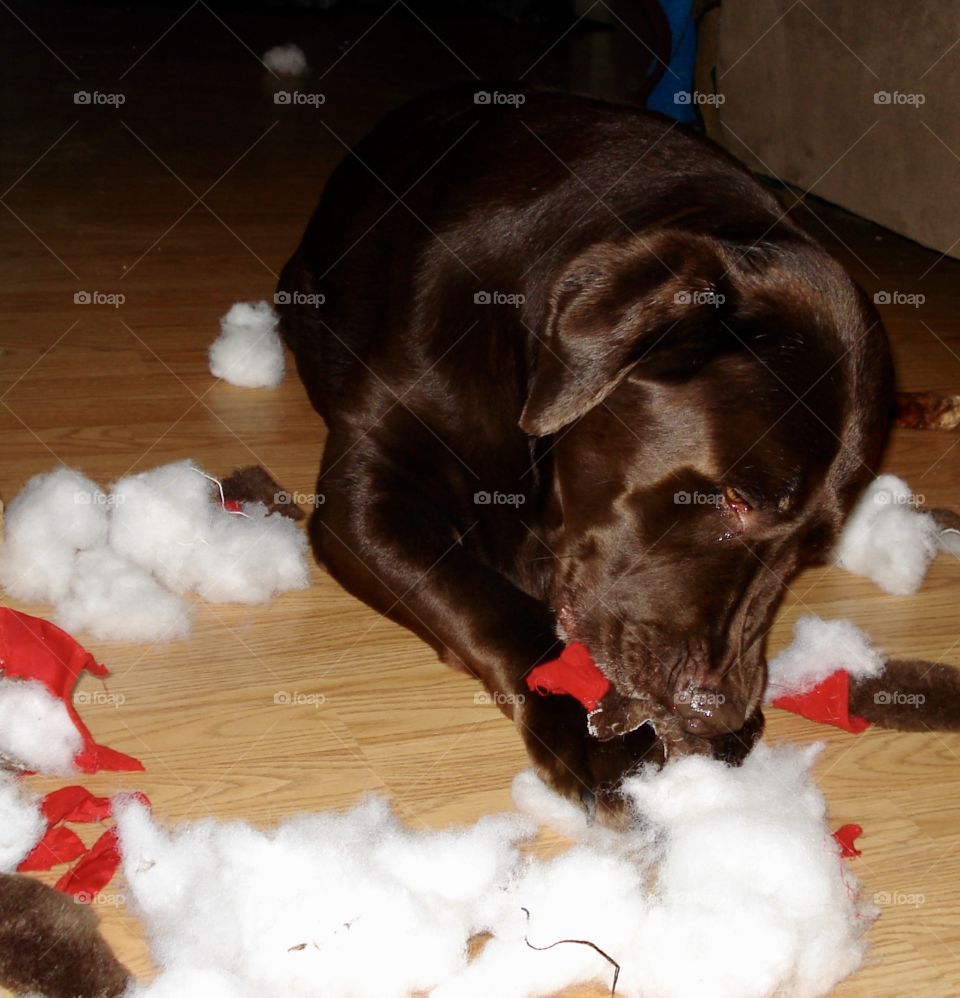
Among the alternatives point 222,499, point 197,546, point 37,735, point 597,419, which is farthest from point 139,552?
point 597,419

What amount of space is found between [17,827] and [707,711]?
0.92 meters

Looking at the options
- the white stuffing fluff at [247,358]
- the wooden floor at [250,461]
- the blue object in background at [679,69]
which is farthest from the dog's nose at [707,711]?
the blue object in background at [679,69]

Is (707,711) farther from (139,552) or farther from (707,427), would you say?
(139,552)

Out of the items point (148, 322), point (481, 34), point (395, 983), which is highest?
point (395, 983)

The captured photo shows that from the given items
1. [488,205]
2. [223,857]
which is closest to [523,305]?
[488,205]

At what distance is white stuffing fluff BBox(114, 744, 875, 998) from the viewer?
1.37 metres

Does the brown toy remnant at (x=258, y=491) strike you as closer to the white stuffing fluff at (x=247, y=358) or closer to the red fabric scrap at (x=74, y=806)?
the white stuffing fluff at (x=247, y=358)

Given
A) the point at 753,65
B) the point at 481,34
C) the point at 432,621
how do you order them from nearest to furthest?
1. the point at 432,621
2. the point at 753,65
3. the point at 481,34

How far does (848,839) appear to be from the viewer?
5.45ft

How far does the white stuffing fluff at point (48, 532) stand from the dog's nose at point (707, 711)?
105 cm

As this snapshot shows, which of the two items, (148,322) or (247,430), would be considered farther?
(148,322)

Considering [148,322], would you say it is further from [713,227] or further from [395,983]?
[395,983]

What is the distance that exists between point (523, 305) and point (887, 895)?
1.02 m

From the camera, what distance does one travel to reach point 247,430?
8.83 feet
